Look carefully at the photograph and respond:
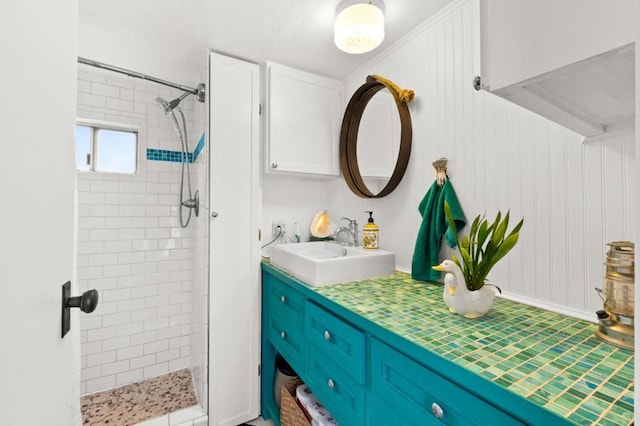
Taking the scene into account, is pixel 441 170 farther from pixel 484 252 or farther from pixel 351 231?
pixel 351 231

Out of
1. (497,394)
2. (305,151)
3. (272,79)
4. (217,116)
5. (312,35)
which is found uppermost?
(312,35)

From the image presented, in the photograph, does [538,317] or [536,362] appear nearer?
[536,362]

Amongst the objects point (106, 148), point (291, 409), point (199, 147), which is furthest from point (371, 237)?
point (106, 148)

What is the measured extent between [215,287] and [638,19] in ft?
5.71

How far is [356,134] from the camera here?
6.21 ft

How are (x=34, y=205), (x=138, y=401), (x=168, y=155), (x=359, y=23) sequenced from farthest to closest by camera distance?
(x=168, y=155) → (x=138, y=401) → (x=359, y=23) → (x=34, y=205)

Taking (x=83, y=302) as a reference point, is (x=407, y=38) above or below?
above

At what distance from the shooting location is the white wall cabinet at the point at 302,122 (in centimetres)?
179

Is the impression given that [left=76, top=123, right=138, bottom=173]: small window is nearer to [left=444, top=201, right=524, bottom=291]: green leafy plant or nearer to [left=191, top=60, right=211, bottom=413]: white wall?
[left=191, top=60, right=211, bottom=413]: white wall

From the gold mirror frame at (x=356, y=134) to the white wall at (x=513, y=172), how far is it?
1.8 inches

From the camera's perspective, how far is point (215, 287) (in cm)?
163

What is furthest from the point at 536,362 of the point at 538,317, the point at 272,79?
the point at 272,79

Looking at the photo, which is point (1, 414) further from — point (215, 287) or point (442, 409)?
point (215, 287)

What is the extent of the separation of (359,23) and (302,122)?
0.77 metres
